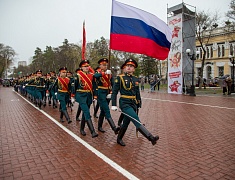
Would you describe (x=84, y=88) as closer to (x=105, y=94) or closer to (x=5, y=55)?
(x=105, y=94)

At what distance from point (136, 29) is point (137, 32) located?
0.31 ft

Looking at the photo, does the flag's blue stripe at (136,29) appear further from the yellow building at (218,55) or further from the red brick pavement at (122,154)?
the yellow building at (218,55)

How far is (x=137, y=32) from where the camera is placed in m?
6.29

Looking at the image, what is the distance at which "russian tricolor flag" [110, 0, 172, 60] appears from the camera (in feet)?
19.8

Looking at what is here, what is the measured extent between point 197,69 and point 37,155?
49692 mm

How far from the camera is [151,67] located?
5388cm

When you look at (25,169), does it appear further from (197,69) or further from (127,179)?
(197,69)

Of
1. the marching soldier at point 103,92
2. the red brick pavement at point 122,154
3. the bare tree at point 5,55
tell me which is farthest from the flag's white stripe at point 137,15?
the bare tree at point 5,55

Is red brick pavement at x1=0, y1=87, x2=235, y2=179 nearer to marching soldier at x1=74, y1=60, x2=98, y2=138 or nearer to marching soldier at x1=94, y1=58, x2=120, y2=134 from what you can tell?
marching soldier at x1=94, y1=58, x2=120, y2=134

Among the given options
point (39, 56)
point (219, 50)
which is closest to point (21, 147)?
point (219, 50)

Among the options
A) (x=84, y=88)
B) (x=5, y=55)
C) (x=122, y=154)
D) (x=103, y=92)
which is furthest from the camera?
(x=5, y=55)

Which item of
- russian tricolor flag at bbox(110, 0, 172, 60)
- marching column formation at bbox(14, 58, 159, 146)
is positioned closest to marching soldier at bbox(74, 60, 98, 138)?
marching column formation at bbox(14, 58, 159, 146)

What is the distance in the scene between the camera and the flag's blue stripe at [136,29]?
6059 millimetres

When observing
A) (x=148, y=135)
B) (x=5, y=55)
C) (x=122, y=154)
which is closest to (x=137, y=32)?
(x=148, y=135)
